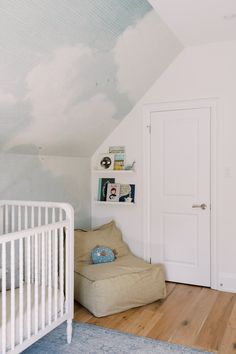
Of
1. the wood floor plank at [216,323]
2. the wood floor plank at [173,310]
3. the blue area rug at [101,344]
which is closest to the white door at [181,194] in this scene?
the wood floor plank at [173,310]

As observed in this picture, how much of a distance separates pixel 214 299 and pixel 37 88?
7.54 feet

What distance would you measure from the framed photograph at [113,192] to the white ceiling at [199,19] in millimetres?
1612

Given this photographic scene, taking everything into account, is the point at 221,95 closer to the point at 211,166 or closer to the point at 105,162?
the point at 211,166

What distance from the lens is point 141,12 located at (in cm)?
239

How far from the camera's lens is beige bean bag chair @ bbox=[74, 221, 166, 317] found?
2654 mm

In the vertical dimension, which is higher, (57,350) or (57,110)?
(57,110)

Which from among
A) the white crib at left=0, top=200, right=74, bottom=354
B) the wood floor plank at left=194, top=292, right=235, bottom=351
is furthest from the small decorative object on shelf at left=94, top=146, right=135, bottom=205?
the white crib at left=0, top=200, right=74, bottom=354

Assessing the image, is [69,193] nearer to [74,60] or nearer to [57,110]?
[57,110]

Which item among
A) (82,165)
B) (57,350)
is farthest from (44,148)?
(57,350)

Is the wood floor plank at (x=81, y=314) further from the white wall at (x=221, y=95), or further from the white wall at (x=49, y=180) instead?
the white wall at (x=221, y=95)

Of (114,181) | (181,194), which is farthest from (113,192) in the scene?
(181,194)

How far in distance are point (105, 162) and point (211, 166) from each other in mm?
1154

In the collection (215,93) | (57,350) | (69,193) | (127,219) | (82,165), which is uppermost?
(215,93)

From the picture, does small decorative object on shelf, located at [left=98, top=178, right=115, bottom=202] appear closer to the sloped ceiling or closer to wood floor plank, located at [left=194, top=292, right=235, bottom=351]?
the sloped ceiling
